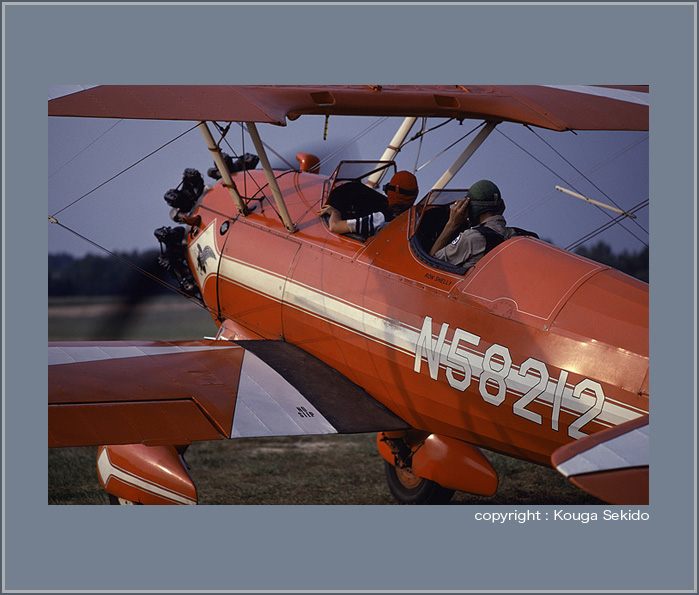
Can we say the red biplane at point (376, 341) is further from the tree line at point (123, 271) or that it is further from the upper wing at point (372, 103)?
the tree line at point (123, 271)

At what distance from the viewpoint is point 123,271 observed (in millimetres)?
7301

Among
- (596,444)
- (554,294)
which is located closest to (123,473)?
(554,294)

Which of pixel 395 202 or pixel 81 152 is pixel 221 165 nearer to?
pixel 81 152

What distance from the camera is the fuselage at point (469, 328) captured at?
4.05 meters

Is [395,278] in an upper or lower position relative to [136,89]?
lower

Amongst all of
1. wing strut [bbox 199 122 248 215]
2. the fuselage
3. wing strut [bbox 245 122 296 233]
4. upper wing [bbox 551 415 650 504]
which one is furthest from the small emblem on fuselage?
upper wing [bbox 551 415 650 504]

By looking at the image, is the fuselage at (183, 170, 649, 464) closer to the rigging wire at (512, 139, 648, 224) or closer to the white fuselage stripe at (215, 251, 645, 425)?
the white fuselage stripe at (215, 251, 645, 425)

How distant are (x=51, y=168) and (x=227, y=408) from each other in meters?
1.99

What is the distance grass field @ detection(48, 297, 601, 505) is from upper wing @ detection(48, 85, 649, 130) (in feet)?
6.88

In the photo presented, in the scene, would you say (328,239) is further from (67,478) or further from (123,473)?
(67,478)

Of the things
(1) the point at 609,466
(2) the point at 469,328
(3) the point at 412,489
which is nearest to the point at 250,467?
(3) the point at 412,489

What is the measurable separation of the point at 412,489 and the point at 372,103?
115 inches

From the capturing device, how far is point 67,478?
696 centimetres

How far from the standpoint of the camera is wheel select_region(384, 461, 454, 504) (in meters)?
6.23
